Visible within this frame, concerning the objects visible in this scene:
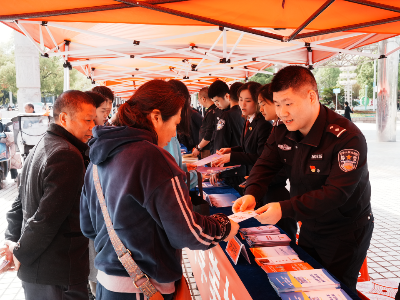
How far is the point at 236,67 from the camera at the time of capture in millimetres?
9430

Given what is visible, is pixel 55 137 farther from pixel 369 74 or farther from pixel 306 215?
pixel 369 74

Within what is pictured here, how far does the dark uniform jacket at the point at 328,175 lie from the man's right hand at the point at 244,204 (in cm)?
25

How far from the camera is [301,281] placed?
1.48 meters

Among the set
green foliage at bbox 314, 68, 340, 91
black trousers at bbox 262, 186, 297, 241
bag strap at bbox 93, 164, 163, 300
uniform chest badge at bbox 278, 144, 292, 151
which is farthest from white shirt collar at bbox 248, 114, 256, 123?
green foliage at bbox 314, 68, 340, 91

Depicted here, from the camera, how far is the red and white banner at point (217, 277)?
65.8 inches

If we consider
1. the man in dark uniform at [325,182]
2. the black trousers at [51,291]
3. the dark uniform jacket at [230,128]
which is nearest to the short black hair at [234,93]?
the dark uniform jacket at [230,128]

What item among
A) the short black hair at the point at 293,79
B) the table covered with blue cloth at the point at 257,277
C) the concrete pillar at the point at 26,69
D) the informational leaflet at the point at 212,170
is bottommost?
the table covered with blue cloth at the point at 257,277

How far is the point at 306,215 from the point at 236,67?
814cm

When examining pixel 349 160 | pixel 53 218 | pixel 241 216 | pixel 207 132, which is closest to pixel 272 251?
pixel 241 216

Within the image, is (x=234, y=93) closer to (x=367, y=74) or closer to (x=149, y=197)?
(x=149, y=197)

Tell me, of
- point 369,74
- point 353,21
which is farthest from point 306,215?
point 369,74

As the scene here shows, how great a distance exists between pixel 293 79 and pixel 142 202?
1.13 m

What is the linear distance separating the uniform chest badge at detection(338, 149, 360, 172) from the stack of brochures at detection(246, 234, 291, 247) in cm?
59

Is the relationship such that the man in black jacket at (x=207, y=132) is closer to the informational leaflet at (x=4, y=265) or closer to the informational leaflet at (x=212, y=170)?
the informational leaflet at (x=212, y=170)
